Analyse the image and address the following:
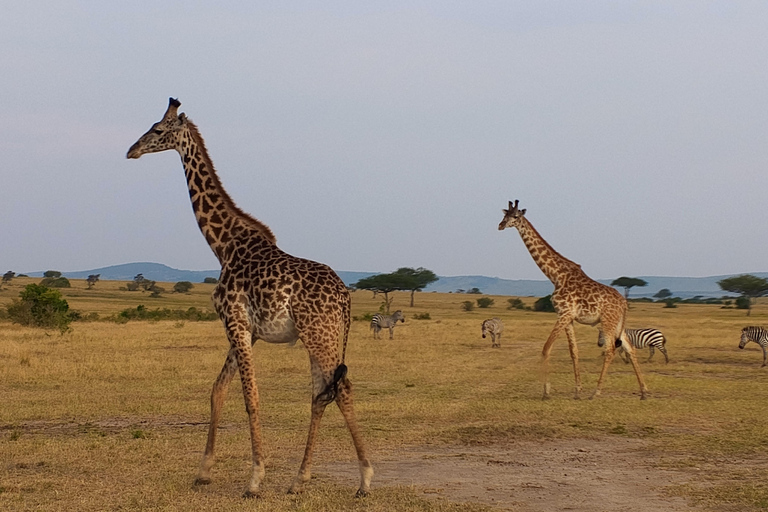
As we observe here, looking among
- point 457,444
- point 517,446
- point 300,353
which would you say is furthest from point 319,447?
point 300,353

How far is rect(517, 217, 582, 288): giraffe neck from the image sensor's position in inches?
667

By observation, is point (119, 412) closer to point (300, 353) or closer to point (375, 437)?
point (375, 437)

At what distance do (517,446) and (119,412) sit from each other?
6.45m

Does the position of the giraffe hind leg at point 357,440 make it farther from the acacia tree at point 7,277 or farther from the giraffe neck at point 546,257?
the acacia tree at point 7,277

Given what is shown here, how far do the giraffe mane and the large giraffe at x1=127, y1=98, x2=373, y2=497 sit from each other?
14 mm

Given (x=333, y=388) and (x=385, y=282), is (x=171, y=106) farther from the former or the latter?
(x=385, y=282)

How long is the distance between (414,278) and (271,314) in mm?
77212

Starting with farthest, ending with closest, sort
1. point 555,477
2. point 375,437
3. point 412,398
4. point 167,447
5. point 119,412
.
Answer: point 412,398 → point 119,412 → point 375,437 → point 167,447 → point 555,477

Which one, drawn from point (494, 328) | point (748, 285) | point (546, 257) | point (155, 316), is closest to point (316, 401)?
point (546, 257)

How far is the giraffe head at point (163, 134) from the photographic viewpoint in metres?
9.08

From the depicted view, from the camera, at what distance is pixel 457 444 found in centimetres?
1072

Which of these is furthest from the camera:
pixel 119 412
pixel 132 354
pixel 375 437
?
pixel 132 354

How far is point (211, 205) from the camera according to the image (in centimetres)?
912

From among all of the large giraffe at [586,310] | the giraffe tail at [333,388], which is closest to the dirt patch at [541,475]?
the giraffe tail at [333,388]
